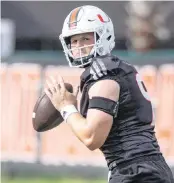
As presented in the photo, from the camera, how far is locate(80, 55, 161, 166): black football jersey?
195 inches

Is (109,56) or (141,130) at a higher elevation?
(109,56)

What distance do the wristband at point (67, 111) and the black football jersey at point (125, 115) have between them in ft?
0.23

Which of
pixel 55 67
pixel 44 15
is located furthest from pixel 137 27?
pixel 55 67

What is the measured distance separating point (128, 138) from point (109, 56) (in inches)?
18.8

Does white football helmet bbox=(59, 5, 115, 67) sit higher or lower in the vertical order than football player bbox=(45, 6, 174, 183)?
higher

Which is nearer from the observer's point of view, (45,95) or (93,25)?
(93,25)

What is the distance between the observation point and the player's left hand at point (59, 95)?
5133 millimetres

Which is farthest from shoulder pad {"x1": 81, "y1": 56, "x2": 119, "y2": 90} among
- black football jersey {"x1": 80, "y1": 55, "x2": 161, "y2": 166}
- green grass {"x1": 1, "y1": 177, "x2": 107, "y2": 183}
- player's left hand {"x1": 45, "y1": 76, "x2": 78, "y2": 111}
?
green grass {"x1": 1, "y1": 177, "x2": 107, "y2": 183}

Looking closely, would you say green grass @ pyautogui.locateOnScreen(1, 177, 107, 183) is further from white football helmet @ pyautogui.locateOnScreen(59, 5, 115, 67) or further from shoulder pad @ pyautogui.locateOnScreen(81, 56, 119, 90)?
shoulder pad @ pyautogui.locateOnScreen(81, 56, 119, 90)

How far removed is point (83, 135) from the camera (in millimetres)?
4871

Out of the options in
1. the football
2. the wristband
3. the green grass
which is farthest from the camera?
the green grass

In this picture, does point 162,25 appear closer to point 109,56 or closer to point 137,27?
point 137,27

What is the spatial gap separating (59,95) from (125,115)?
1.35 feet

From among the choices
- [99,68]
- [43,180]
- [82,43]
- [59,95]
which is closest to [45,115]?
[59,95]
